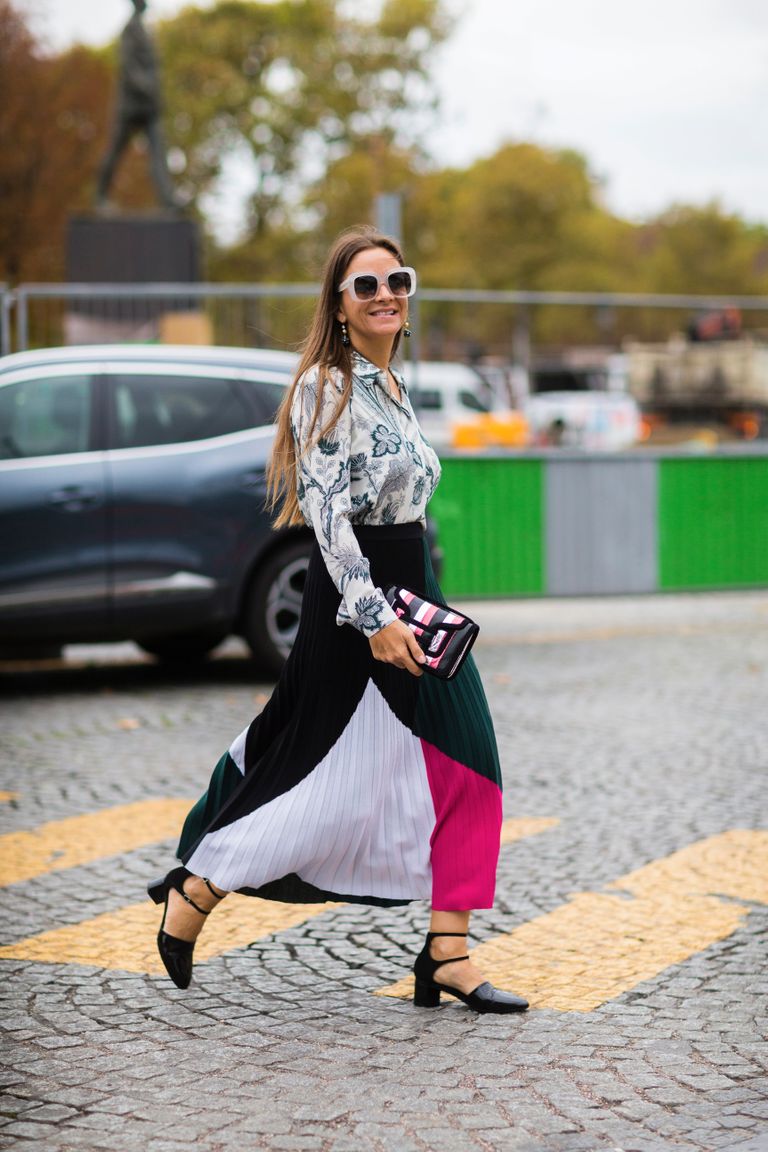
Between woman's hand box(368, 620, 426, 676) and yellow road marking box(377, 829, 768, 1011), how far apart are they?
3.07 feet

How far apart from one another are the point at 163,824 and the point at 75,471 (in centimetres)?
314

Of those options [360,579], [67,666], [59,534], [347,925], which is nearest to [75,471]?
[59,534]

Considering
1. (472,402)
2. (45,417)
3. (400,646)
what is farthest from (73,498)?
(472,402)

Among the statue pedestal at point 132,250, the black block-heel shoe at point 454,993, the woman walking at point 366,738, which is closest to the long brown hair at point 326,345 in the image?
the woman walking at point 366,738

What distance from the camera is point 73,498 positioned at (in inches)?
338

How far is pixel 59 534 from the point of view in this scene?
858 centimetres

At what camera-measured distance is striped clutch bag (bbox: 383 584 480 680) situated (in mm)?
3730

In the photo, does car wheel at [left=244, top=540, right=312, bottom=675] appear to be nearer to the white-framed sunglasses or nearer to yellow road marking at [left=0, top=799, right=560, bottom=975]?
yellow road marking at [left=0, top=799, right=560, bottom=975]

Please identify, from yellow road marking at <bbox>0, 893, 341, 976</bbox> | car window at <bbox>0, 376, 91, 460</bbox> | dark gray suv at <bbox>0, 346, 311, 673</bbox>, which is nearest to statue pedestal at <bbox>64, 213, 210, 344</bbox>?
dark gray suv at <bbox>0, 346, 311, 673</bbox>

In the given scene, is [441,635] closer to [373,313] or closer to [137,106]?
[373,313]

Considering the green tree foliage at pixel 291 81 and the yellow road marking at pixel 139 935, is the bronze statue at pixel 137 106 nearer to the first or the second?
the yellow road marking at pixel 139 935

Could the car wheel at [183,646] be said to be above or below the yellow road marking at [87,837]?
above

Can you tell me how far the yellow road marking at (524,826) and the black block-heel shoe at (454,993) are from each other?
1.72m

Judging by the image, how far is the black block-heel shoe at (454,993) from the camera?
13.0ft
